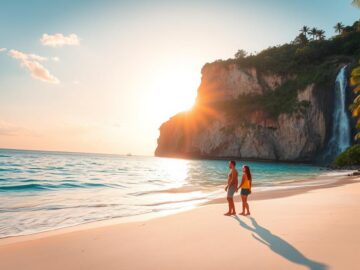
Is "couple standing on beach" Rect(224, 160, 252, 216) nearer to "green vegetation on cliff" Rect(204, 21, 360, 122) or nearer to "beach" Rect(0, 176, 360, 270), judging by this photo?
"beach" Rect(0, 176, 360, 270)

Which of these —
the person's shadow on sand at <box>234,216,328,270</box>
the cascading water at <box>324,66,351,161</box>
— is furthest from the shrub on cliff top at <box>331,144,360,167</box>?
the person's shadow on sand at <box>234,216,328,270</box>

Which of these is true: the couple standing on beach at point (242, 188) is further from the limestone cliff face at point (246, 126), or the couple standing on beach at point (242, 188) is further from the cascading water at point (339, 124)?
the limestone cliff face at point (246, 126)

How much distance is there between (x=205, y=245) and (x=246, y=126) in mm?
76779

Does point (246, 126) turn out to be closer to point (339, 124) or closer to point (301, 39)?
point (339, 124)

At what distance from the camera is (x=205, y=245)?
19.0 ft

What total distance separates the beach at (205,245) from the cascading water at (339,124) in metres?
61.8

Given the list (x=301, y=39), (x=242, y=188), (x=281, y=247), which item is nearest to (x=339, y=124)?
(x=301, y=39)

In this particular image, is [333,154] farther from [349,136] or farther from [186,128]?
[186,128]

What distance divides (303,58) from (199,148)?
39474mm

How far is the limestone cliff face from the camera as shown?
70750 millimetres

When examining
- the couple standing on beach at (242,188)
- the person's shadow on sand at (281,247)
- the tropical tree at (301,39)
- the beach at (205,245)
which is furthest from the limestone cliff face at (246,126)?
the person's shadow on sand at (281,247)

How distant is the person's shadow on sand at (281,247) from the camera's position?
4.47 m

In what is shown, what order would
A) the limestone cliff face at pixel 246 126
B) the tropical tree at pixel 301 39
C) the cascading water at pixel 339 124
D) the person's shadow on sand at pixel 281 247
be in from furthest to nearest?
the tropical tree at pixel 301 39, the limestone cliff face at pixel 246 126, the cascading water at pixel 339 124, the person's shadow on sand at pixel 281 247

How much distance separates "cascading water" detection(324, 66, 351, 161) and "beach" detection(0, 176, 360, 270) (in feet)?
203
